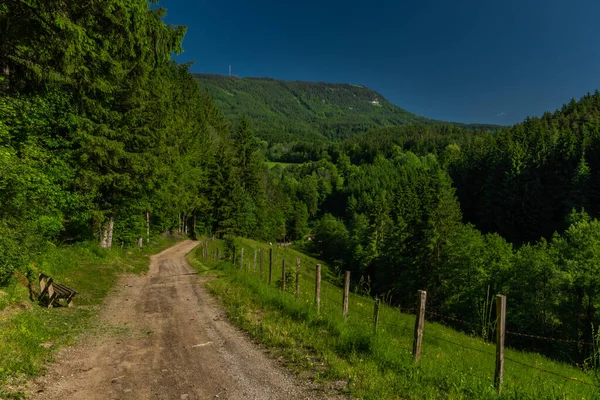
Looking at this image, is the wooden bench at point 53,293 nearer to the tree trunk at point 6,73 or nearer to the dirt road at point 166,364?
→ the dirt road at point 166,364

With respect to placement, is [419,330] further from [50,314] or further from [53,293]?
[53,293]

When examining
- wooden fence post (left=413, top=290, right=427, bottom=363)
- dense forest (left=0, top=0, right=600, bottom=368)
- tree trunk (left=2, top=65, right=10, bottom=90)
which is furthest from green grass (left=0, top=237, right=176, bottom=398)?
wooden fence post (left=413, top=290, right=427, bottom=363)

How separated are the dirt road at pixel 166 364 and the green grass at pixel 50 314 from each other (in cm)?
40

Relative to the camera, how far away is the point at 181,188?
37.4 m

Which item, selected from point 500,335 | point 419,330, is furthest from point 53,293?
point 500,335

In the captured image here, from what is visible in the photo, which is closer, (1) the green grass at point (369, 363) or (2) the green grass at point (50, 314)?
(1) the green grass at point (369, 363)

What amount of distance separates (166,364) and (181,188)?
32139 mm

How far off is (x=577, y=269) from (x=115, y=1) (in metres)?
46.3

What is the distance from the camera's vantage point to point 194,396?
605cm

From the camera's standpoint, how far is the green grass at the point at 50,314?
6.38m

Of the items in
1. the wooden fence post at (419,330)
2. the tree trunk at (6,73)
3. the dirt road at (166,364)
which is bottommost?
the dirt road at (166,364)

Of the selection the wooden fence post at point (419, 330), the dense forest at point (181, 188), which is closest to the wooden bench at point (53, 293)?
the dense forest at point (181, 188)

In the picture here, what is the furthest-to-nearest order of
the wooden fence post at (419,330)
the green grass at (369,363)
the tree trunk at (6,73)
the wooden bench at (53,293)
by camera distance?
1. the tree trunk at (6,73)
2. the wooden bench at (53,293)
3. the wooden fence post at (419,330)
4. the green grass at (369,363)

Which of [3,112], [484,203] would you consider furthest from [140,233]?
[484,203]
